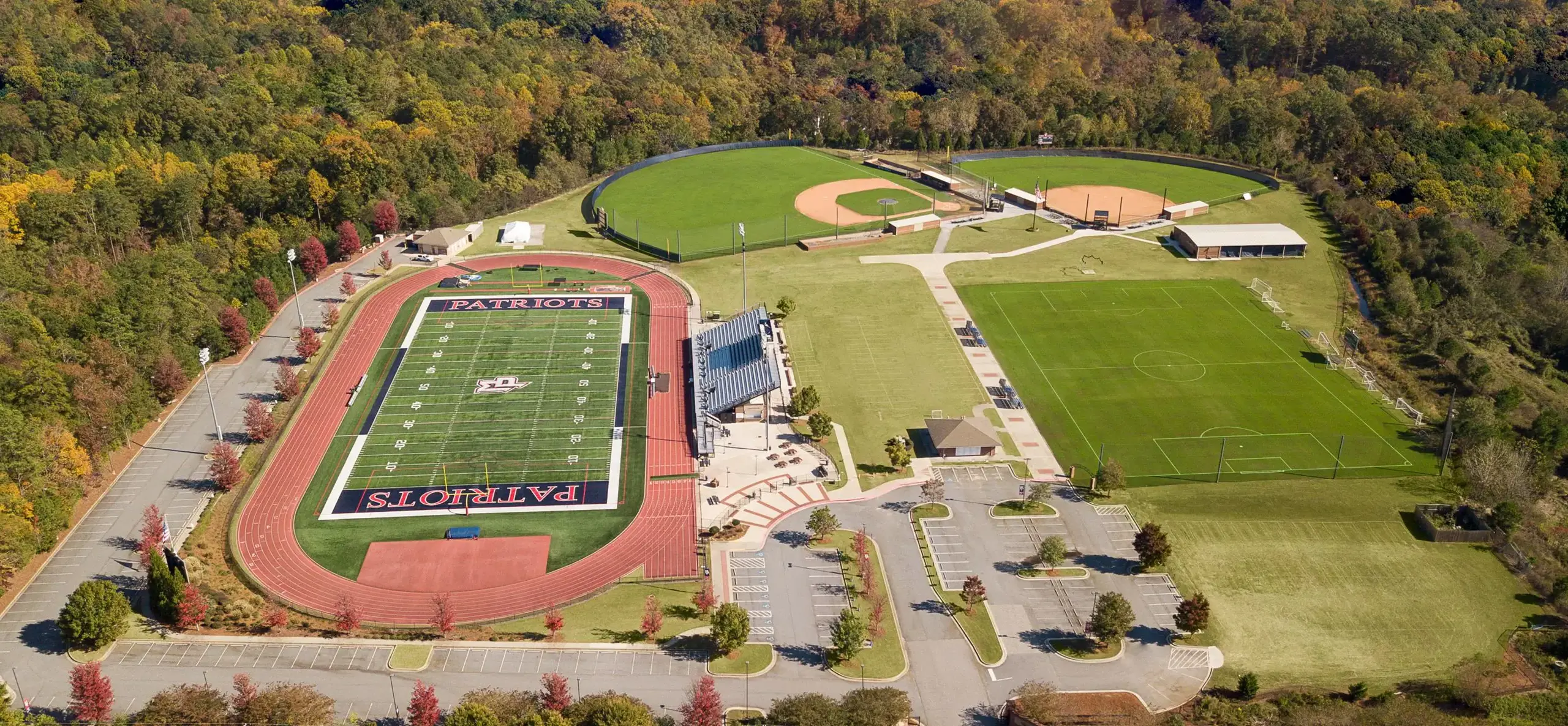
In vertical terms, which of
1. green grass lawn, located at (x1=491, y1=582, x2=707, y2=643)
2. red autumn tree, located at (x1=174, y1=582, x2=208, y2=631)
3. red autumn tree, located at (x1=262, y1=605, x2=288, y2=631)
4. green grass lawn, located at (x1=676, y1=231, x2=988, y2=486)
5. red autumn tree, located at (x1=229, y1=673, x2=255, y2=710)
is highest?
red autumn tree, located at (x1=229, y1=673, x2=255, y2=710)

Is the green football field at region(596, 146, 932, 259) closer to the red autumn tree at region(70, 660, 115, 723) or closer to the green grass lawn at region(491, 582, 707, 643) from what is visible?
the green grass lawn at region(491, 582, 707, 643)

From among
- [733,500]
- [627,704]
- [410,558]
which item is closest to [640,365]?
[733,500]

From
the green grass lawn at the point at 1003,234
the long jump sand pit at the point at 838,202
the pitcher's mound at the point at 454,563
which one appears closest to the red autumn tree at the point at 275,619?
the pitcher's mound at the point at 454,563

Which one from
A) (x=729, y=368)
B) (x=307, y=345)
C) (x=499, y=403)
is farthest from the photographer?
(x=307, y=345)

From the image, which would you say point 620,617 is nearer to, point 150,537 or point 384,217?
point 150,537

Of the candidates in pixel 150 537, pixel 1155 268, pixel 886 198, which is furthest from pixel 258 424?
pixel 1155 268

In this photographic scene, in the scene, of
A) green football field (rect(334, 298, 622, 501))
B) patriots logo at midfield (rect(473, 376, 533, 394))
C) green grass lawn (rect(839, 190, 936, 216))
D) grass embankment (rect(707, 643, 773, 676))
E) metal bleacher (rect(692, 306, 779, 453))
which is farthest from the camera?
green grass lawn (rect(839, 190, 936, 216))

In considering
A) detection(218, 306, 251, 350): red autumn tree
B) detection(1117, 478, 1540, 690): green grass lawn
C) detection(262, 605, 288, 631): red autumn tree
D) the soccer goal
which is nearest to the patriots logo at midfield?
detection(218, 306, 251, 350): red autumn tree
